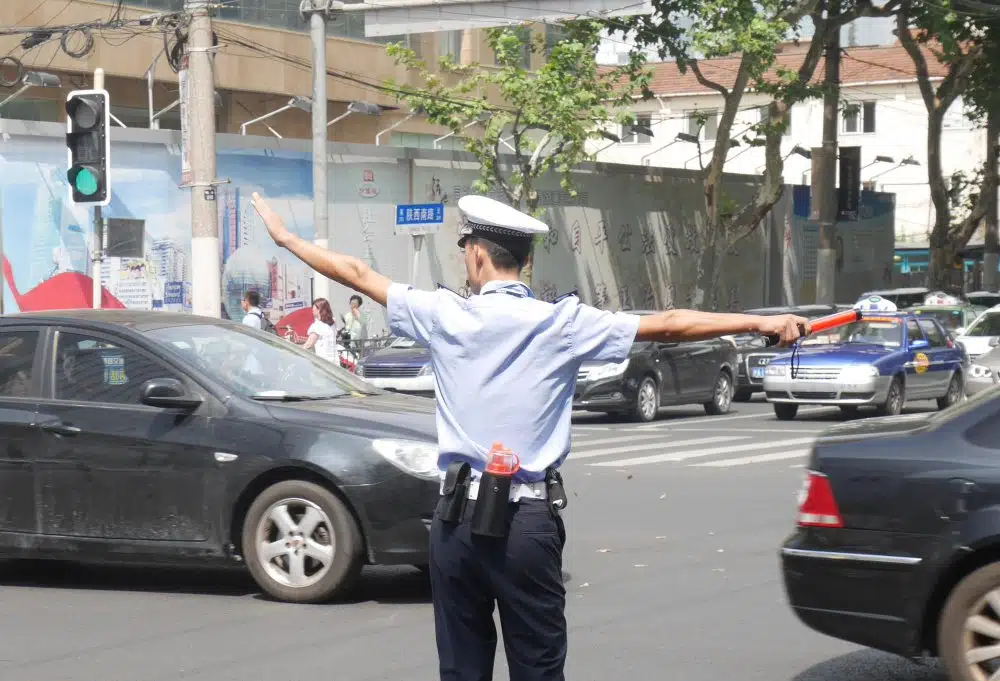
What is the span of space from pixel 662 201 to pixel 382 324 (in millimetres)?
11983

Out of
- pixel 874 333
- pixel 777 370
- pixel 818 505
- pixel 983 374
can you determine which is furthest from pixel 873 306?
pixel 874 333

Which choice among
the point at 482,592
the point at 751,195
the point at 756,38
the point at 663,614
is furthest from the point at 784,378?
the point at 751,195

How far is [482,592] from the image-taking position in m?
4.20

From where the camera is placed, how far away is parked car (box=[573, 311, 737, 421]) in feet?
72.5

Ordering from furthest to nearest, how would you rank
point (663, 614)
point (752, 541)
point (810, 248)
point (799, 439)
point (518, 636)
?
point (810, 248)
point (799, 439)
point (752, 541)
point (663, 614)
point (518, 636)

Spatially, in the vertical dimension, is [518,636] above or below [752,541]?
above

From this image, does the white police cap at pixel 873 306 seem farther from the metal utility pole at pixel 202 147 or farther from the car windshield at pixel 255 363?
the metal utility pole at pixel 202 147

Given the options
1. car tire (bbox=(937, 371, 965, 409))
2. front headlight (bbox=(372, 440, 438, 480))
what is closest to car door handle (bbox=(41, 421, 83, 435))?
front headlight (bbox=(372, 440, 438, 480))

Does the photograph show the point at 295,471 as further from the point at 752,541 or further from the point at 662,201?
the point at 662,201

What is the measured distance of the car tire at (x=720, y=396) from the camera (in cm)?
2447

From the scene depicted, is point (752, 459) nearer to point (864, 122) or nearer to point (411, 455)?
point (411, 455)

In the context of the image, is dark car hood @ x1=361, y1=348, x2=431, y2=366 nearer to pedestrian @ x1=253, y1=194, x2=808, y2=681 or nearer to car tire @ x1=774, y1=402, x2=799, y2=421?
car tire @ x1=774, y1=402, x2=799, y2=421

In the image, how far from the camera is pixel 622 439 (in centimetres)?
1922

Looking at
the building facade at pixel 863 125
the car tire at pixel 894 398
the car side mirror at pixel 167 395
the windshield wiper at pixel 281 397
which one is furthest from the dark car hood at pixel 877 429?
Answer: the building facade at pixel 863 125
